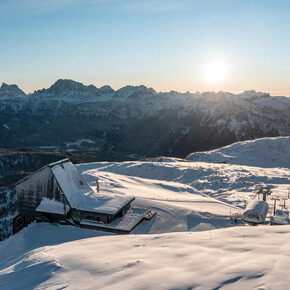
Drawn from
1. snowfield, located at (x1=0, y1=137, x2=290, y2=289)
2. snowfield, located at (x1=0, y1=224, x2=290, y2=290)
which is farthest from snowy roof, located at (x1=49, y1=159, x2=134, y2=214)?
snowfield, located at (x1=0, y1=224, x2=290, y2=290)

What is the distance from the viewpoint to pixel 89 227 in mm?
23562

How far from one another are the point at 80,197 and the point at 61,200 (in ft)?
5.69

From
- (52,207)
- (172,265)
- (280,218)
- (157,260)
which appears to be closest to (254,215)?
(280,218)

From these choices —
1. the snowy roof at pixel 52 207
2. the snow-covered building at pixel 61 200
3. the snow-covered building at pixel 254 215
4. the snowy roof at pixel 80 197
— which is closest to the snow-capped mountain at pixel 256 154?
the snow-covered building at pixel 254 215

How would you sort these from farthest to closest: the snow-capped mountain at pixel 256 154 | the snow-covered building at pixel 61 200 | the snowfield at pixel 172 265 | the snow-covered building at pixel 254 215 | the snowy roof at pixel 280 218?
the snow-capped mountain at pixel 256 154, the snow-covered building at pixel 61 200, the snow-covered building at pixel 254 215, the snowy roof at pixel 280 218, the snowfield at pixel 172 265

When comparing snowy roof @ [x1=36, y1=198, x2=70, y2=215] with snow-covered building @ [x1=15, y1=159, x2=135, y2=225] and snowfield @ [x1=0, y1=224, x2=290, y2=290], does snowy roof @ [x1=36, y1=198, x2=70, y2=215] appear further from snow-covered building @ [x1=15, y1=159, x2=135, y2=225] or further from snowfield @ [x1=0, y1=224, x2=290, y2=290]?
snowfield @ [x1=0, y1=224, x2=290, y2=290]

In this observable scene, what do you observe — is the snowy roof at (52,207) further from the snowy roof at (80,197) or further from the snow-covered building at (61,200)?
the snowy roof at (80,197)

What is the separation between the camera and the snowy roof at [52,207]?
24500mm

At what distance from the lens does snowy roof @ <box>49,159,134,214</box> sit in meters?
24.3

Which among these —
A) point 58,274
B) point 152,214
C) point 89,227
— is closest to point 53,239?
point 89,227

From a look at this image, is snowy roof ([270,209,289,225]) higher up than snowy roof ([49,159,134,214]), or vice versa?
snowy roof ([49,159,134,214])

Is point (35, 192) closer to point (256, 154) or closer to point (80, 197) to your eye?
point (80, 197)

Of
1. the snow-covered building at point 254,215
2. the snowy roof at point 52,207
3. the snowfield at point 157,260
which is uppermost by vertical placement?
the snowfield at point 157,260

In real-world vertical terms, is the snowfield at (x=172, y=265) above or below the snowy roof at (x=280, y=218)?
above
